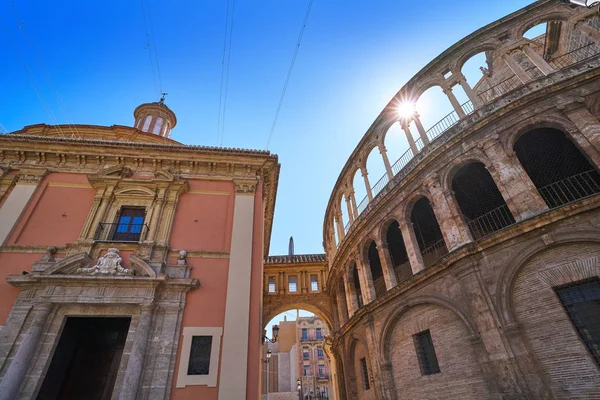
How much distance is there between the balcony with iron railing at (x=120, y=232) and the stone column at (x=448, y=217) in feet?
32.7

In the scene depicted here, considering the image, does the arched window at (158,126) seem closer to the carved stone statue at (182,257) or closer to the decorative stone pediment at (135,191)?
the decorative stone pediment at (135,191)

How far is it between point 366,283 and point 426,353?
4118 millimetres

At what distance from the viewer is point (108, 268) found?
8.35 m

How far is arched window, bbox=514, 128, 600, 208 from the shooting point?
9664 millimetres

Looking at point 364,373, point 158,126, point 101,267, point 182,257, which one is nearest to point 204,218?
point 182,257

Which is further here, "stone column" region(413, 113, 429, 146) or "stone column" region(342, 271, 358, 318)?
"stone column" region(342, 271, 358, 318)

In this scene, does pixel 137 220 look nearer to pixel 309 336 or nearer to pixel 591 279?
pixel 591 279

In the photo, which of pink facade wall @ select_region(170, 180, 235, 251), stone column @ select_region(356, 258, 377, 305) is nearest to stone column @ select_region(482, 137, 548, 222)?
stone column @ select_region(356, 258, 377, 305)

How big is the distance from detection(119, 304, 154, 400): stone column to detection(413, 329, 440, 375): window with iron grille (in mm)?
8871

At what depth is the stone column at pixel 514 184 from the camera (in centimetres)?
856

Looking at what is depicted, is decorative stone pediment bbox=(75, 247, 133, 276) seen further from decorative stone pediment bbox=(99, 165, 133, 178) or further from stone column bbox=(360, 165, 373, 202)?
stone column bbox=(360, 165, 373, 202)

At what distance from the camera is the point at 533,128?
31.4 feet

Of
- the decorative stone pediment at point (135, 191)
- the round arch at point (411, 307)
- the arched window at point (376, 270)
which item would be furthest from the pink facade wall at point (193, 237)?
the arched window at point (376, 270)

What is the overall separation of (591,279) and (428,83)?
1003 centimetres
